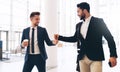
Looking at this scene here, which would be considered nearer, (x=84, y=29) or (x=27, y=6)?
(x=84, y=29)

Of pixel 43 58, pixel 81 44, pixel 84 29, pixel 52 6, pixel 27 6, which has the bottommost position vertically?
pixel 43 58

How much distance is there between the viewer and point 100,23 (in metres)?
3.07

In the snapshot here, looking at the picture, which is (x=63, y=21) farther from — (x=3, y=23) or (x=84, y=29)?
(x=84, y=29)

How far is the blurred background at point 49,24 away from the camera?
8.98m

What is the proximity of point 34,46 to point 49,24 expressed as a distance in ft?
16.4

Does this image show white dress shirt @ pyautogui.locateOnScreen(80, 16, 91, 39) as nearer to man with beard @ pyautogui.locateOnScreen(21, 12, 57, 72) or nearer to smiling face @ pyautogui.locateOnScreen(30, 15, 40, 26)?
man with beard @ pyautogui.locateOnScreen(21, 12, 57, 72)

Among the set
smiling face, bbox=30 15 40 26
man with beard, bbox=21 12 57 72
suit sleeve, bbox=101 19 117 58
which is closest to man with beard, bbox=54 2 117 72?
suit sleeve, bbox=101 19 117 58

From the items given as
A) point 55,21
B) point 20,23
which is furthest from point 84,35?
point 20,23

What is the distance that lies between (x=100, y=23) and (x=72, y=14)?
94.0ft

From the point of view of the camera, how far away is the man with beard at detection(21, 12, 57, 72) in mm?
3934

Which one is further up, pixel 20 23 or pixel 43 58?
pixel 20 23

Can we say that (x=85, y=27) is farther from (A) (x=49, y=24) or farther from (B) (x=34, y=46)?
(A) (x=49, y=24)

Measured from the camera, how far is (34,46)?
13.1ft

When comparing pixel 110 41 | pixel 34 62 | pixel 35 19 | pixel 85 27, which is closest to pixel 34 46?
pixel 34 62
